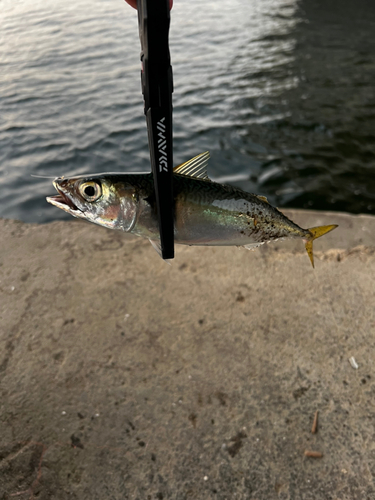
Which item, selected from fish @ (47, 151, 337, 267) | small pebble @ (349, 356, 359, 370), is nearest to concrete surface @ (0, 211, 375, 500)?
small pebble @ (349, 356, 359, 370)

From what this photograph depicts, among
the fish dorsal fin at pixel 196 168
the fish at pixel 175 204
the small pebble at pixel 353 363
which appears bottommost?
the small pebble at pixel 353 363

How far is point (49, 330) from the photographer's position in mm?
3129

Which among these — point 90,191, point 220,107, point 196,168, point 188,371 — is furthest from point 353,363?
point 220,107

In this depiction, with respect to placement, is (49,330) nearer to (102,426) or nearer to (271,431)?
(102,426)

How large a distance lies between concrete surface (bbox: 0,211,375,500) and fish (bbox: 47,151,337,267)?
1.89 metres

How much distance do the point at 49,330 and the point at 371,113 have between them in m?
→ 7.16

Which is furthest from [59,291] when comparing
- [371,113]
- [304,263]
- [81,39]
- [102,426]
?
[81,39]

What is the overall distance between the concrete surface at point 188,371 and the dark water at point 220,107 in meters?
1.99

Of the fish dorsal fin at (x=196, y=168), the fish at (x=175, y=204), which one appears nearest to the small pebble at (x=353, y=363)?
the fish at (x=175, y=204)

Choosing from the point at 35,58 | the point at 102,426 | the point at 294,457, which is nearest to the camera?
the point at 294,457

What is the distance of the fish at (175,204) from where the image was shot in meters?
0.94

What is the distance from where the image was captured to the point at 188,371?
9.16ft

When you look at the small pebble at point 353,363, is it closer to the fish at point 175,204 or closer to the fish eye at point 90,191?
the fish at point 175,204

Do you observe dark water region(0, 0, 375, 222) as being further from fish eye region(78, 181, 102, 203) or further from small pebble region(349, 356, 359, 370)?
fish eye region(78, 181, 102, 203)
